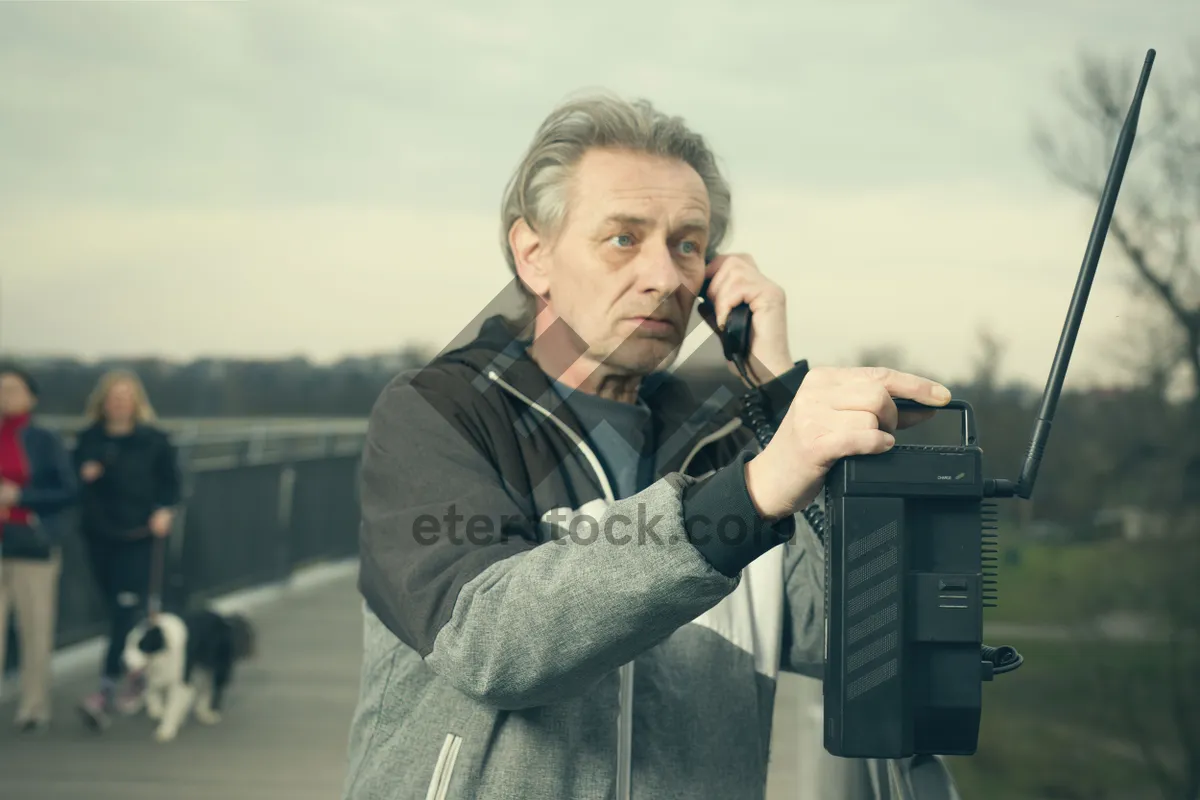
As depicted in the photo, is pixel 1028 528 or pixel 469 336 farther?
pixel 1028 528

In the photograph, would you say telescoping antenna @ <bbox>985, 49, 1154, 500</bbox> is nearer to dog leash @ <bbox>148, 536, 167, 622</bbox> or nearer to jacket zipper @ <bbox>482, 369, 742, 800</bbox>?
jacket zipper @ <bbox>482, 369, 742, 800</bbox>

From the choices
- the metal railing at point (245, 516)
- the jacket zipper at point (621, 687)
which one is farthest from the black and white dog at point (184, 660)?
the jacket zipper at point (621, 687)

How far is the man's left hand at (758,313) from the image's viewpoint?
262cm

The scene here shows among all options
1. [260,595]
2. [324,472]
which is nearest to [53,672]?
[260,595]

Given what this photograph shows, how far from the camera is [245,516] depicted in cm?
1174

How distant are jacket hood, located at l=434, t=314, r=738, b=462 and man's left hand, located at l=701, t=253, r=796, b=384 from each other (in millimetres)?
100

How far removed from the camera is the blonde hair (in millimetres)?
8055

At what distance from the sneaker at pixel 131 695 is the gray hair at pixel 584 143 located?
626 cm

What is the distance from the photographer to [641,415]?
2428 mm

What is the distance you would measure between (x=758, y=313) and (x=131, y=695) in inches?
255

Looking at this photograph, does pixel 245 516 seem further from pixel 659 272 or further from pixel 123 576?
pixel 659 272

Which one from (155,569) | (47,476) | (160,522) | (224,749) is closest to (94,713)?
(224,749)

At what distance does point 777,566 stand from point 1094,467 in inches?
485

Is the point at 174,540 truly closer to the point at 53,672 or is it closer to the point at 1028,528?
the point at 53,672
